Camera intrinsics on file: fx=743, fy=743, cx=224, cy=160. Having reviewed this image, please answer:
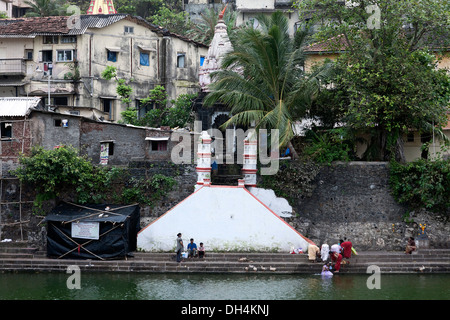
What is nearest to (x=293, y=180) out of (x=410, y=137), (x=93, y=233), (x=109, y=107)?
(x=410, y=137)

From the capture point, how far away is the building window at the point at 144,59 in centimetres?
3316

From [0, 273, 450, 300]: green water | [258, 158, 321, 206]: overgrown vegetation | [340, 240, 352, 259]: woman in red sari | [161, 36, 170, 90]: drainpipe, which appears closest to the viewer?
[0, 273, 450, 300]: green water

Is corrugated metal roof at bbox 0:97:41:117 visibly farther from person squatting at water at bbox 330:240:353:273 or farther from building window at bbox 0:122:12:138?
person squatting at water at bbox 330:240:353:273

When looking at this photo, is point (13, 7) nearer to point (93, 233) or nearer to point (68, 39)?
point (68, 39)

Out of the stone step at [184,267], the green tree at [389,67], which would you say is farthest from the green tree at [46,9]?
the stone step at [184,267]

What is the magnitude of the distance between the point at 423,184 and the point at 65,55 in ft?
53.0

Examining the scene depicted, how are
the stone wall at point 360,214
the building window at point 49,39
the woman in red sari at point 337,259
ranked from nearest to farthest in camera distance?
the woman in red sari at point 337,259, the stone wall at point 360,214, the building window at point 49,39

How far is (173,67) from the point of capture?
33.9 m

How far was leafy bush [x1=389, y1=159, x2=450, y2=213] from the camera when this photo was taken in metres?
23.0

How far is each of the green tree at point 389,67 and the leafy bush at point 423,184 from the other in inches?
44.7

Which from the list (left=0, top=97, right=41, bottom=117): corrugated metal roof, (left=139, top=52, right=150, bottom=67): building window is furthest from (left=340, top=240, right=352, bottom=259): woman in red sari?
(left=139, top=52, right=150, bottom=67): building window

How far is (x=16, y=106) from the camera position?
80.4 ft

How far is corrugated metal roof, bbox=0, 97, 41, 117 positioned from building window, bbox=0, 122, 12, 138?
504 mm

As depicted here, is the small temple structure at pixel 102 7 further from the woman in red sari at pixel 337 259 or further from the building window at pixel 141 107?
the woman in red sari at pixel 337 259
